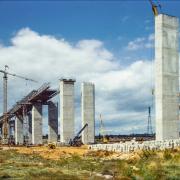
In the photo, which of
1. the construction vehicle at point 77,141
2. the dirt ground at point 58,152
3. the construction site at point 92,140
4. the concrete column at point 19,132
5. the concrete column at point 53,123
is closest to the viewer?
the construction site at point 92,140

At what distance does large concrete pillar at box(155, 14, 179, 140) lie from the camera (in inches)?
1607

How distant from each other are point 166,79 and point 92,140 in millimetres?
30842

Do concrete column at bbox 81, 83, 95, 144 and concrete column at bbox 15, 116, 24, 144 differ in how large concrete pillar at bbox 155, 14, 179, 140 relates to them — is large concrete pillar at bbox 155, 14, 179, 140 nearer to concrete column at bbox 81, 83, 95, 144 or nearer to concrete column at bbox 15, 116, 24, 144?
concrete column at bbox 81, 83, 95, 144

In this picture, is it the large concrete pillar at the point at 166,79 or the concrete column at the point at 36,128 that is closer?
the large concrete pillar at the point at 166,79

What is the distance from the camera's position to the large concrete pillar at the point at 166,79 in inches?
1607

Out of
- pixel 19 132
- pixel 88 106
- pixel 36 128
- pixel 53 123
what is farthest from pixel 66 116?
pixel 19 132

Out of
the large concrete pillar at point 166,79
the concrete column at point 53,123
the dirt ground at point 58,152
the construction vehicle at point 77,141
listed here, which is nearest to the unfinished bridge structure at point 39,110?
the concrete column at point 53,123

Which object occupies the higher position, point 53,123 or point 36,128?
point 53,123

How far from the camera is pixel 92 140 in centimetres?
7006

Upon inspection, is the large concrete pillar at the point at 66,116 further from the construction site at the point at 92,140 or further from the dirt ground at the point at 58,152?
the dirt ground at the point at 58,152

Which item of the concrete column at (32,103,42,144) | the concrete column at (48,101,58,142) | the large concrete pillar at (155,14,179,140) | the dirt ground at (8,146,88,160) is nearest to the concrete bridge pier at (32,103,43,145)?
the concrete column at (32,103,42,144)

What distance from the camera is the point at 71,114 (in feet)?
224

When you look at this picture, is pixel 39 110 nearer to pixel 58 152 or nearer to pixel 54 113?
pixel 54 113

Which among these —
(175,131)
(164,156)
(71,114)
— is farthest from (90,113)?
(164,156)
